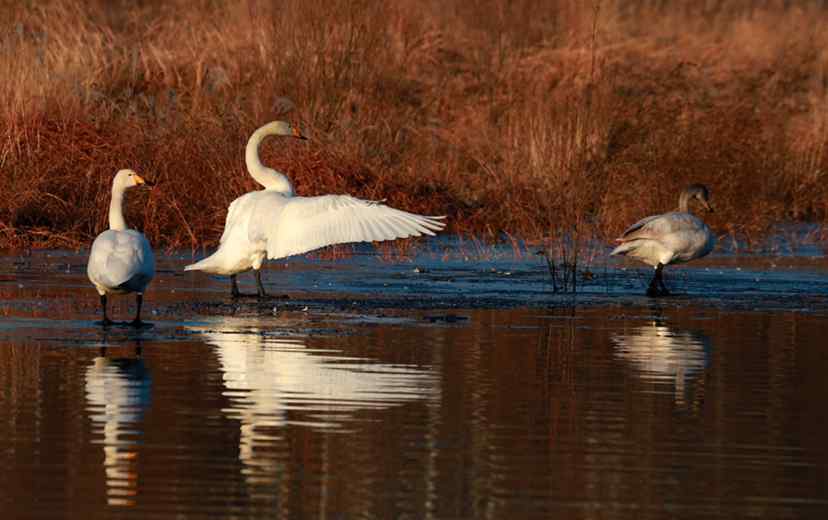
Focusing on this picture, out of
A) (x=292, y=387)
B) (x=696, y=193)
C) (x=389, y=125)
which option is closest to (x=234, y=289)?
(x=292, y=387)

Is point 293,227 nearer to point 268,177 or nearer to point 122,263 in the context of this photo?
point 268,177

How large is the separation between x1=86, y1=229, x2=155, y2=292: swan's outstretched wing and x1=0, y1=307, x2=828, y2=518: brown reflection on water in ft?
1.22

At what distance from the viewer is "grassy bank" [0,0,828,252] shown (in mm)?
18094

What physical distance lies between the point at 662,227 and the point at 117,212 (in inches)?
182

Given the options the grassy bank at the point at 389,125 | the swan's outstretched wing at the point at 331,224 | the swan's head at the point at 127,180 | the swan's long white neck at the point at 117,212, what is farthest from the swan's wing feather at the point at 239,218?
the grassy bank at the point at 389,125

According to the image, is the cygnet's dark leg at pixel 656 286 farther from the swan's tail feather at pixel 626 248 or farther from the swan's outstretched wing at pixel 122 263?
the swan's outstretched wing at pixel 122 263

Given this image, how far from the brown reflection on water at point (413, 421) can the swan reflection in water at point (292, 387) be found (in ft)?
0.06

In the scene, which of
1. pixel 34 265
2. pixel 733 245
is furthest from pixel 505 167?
pixel 34 265

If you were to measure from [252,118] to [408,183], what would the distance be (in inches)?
72.4

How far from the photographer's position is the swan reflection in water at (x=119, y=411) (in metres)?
7.11

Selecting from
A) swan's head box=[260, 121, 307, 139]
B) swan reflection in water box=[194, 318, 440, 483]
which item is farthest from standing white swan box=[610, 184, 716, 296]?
swan reflection in water box=[194, 318, 440, 483]

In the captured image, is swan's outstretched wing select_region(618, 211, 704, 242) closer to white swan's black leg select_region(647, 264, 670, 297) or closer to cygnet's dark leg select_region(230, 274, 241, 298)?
white swan's black leg select_region(647, 264, 670, 297)

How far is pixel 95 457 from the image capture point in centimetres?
751

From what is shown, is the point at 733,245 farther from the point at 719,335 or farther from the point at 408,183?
the point at 719,335
